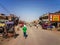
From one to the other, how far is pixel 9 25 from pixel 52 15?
2985 centimetres

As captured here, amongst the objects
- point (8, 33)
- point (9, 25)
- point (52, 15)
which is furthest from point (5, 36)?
point (52, 15)

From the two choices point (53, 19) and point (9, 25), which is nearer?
point (9, 25)

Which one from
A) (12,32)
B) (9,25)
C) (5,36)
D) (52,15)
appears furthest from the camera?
(52,15)

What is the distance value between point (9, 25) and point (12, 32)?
7.18 m

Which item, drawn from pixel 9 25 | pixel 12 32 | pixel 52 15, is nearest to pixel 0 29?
pixel 9 25

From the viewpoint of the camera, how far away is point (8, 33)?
1054 inches

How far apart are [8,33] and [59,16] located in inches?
1482

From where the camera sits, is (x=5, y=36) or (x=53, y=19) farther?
(x=53, y=19)

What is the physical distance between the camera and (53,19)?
61.8 meters

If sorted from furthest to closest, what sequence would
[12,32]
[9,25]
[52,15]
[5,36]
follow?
[52,15], [9,25], [12,32], [5,36]

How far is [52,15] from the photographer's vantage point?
2421 inches

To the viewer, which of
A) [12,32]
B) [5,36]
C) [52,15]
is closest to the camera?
[5,36]

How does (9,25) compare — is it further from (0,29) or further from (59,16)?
(59,16)

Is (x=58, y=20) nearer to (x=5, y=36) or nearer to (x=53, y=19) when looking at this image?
(x=53, y=19)
